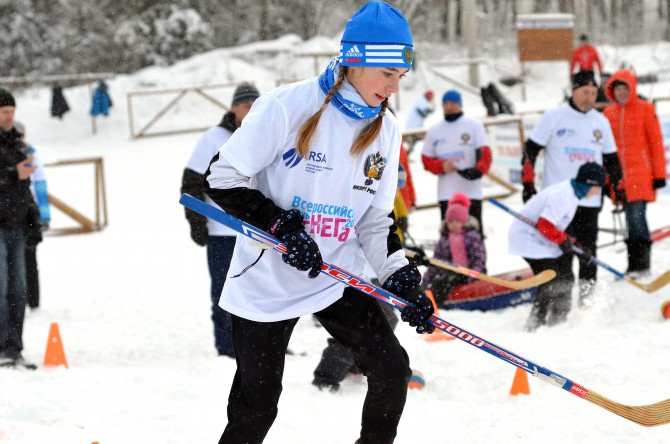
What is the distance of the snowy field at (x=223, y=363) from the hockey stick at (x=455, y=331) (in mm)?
338

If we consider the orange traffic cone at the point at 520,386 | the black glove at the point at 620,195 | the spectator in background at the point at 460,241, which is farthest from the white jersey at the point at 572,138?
the orange traffic cone at the point at 520,386

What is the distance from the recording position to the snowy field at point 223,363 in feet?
12.6

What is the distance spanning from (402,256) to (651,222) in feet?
24.0

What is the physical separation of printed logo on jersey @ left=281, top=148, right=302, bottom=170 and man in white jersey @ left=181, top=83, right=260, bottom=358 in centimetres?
220

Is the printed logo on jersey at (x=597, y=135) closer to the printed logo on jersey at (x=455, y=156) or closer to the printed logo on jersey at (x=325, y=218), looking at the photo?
the printed logo on jersey at (x=455, y=156)

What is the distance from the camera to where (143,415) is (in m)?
4.01

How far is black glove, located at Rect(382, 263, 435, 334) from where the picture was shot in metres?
2.92

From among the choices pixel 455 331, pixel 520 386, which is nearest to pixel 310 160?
pixel 455 331

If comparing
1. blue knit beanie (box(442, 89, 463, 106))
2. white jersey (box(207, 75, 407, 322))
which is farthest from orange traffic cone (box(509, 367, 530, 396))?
blue knit beanie (box(442, 89, 463, 106))

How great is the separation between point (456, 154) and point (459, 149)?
0.05 metres

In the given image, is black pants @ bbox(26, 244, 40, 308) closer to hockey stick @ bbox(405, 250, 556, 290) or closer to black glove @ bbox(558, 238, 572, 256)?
hockey stick @ bbox(405, 250, 556, 290)

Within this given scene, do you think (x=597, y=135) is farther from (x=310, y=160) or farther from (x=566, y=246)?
(x=310, y=160)

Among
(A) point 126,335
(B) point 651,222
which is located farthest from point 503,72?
(A) point 126,335

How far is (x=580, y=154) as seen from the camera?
21.6 ft
